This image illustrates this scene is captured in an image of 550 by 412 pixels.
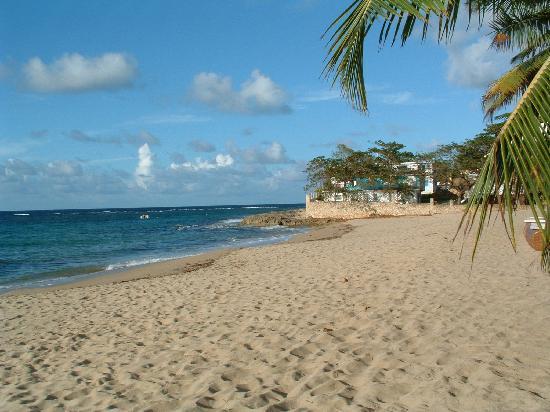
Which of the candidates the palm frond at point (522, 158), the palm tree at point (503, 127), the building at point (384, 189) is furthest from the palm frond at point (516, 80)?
the building at point (384, 189)

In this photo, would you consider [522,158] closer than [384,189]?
Yes

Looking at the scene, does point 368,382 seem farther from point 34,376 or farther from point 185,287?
point 185,287

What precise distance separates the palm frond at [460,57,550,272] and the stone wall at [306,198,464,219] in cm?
3362

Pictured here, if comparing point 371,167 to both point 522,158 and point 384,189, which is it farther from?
point 522,158

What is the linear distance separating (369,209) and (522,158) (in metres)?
37.3

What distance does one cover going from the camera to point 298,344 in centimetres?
510

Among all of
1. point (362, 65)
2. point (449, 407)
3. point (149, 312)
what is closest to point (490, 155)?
point (362, 65)

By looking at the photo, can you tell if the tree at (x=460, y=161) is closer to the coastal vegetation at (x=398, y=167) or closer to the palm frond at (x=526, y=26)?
the coastal vegetation at (x=398, y=167)

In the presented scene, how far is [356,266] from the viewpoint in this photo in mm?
10258

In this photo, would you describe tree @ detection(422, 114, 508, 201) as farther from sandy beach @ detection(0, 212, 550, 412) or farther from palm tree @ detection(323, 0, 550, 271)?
palm tree @ detection(323, 0, 550, 271)

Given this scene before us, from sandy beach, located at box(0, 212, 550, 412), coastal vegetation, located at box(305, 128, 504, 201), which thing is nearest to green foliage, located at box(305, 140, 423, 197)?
coastal vegetation, located at box(305, 128, 504, 201)

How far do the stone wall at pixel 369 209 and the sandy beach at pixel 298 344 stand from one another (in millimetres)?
Answer: 26817

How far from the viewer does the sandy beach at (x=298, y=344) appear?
12.6ft

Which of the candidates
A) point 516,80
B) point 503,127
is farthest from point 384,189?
point 503,127
